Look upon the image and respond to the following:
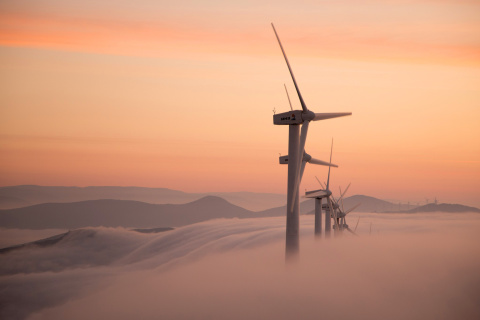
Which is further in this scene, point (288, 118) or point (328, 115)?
point (328, 115)

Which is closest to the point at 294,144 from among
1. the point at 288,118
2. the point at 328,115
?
the point at 288,118

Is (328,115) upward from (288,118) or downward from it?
upward

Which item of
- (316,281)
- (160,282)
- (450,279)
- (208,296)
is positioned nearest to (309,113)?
(316,281)

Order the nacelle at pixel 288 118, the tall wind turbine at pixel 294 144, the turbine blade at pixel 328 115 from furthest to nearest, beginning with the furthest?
the turbine blade at pixel 328 115
the nacelle at pixel 288 118
the tall wind turbine at pixel 294 144

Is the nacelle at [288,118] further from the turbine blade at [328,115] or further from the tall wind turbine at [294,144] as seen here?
the turbine blade at [328,115]

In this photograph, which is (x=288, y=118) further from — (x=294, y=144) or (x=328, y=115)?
(x=328, y=115)

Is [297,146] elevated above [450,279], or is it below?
above

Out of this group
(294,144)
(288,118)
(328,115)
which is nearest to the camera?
(294,144)

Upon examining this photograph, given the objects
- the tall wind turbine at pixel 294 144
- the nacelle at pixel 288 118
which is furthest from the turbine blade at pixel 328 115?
A: the nacelle at pixel 288 118

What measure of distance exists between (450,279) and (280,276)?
116ft

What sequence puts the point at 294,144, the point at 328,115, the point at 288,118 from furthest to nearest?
the point at 328,115, the point at 288,118, the point at 294,144

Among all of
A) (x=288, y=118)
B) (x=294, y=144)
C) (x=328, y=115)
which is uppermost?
(x=328, y=115)

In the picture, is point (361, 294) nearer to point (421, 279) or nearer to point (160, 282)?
point (421, 279)

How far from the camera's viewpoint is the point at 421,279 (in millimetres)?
118375
